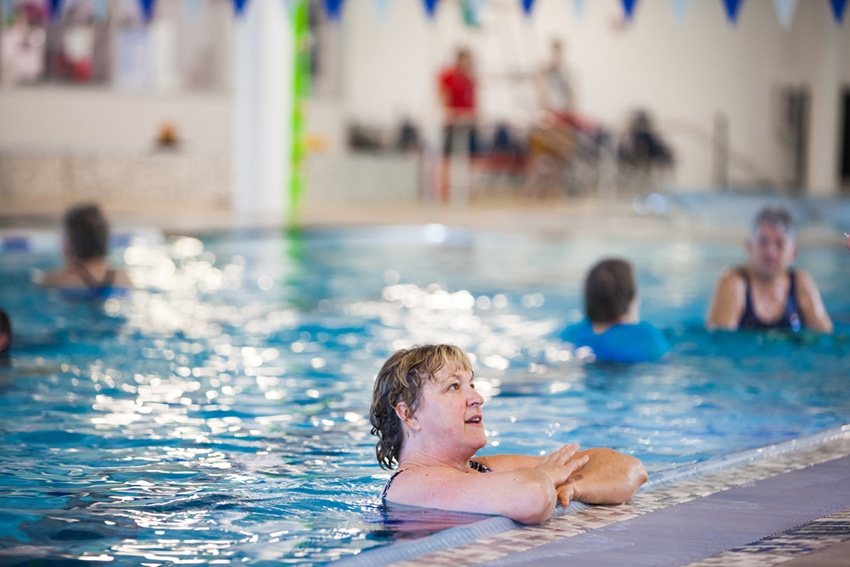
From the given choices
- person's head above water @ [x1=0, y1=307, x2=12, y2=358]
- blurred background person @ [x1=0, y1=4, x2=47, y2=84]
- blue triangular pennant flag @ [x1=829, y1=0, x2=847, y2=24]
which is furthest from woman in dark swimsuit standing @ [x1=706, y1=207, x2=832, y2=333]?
blurred background person @ [x1=0, y1=4, x2=47, y2=84]

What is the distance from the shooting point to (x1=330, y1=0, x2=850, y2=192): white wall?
2017cm

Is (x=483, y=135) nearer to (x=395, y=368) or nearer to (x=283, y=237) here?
(x=283, y=237)

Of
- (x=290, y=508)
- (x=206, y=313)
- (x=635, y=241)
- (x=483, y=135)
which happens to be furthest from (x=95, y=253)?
(x=483, y=135)

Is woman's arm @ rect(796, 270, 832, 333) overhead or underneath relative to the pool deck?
underneath

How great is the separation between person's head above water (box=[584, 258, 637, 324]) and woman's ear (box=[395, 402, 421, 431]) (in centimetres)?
279

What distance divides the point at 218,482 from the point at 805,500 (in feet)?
5.64

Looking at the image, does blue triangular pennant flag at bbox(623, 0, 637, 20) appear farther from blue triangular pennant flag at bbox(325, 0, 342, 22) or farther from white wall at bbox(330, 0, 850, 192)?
white wall at bbox(330, 0, 850, 192)

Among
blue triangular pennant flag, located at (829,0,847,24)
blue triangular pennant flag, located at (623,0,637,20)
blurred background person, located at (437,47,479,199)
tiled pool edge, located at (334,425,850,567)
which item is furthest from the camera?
blurred background person, located at (437,47,479,199)

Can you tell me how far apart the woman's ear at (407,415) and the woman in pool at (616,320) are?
110 inches

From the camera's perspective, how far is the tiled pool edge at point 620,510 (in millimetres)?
2941

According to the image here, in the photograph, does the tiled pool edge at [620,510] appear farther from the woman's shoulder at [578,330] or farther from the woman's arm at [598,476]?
the woman's shoulder at [578,330]

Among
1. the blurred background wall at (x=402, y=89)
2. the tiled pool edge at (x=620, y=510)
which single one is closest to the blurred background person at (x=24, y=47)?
the blurred background wall at (x=402, y=89)

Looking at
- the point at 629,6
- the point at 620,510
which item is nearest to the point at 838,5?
the point at 629,6

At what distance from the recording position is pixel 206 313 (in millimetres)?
7996
